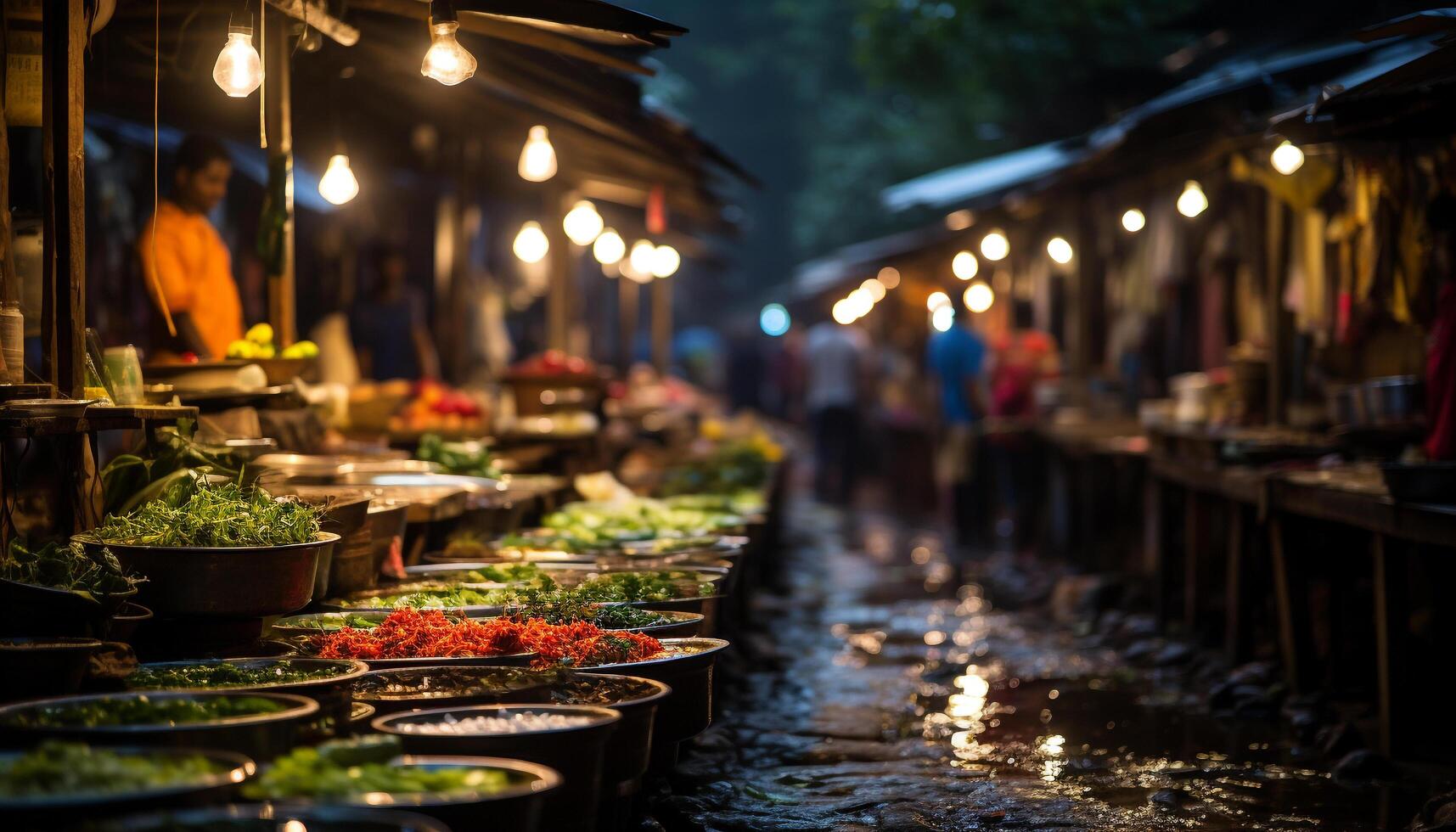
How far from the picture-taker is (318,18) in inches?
270

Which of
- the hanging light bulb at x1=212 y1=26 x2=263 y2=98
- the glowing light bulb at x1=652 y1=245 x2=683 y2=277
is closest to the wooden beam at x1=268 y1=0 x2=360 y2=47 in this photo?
the hanging light bulb at x1=212 y1=26 x2=263 y2=98

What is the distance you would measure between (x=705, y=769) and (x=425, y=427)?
3.74 meters

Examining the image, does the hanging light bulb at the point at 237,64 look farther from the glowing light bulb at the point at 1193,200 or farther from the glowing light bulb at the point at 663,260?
the glowing light bulb at the point at 663,260

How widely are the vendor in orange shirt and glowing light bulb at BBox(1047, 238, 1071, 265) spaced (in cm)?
1126

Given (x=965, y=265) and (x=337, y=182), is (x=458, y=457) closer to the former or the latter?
(x=337, y=182)

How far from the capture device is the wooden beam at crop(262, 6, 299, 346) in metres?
7.62

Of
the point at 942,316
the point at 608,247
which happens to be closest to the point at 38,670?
the point at 608,247

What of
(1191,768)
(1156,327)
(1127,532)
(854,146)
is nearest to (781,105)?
(854,146)

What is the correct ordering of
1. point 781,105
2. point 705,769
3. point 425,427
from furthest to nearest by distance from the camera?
point 781,105 → point 425,427 → point 705,769

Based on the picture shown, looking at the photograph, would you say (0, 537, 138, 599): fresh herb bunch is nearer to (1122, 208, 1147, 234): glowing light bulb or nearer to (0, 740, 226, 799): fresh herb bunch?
(0, 740, 226, 799): fresh herb bunch

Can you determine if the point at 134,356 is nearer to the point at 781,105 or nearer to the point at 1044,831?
the point at 1044,831

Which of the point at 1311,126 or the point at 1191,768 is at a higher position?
the point at 1311,126

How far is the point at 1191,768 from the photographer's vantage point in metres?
6.90

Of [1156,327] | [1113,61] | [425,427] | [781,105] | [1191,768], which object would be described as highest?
[781,105]
